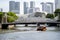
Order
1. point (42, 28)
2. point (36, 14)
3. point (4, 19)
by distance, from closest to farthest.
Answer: point (42, 28), point (4, 19), point (36, 14)

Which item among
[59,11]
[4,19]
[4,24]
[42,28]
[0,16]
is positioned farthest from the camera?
[59,11]

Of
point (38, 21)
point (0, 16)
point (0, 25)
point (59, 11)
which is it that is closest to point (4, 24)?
point (0, 25)

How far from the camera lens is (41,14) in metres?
165

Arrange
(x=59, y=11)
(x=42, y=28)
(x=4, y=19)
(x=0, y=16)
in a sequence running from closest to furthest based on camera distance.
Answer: (x=42, y=28) < (x=4, y=19) < (x=0, y=16) < (x=59, y=11)

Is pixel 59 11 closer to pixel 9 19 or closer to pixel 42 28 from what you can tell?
pixel 9 19

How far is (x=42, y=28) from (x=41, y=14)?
87271mm

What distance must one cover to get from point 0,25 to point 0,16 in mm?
14435

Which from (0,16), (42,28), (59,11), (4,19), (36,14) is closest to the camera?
(42,28)

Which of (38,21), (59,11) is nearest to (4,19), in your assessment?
(38,21)

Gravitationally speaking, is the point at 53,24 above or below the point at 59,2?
below

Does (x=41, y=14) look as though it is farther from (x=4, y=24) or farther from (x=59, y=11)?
(x=4, y=24)

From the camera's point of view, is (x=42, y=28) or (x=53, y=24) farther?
(x=53, y=24)

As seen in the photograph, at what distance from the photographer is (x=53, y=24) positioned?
4496 inches

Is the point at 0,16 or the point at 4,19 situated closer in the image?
the point at 4,19
